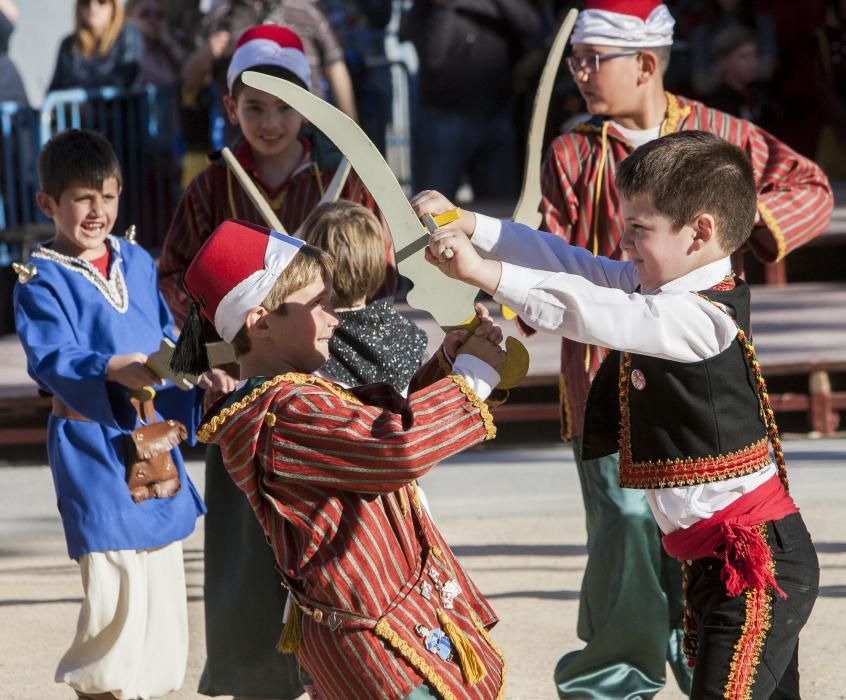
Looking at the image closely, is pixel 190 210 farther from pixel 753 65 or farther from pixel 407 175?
pixel 407 175

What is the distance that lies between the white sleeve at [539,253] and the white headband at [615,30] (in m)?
1.02

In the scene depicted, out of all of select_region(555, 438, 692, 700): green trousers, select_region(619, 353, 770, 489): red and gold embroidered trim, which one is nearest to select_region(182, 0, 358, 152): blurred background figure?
select_region(555, 438, 692, 700): green trousers

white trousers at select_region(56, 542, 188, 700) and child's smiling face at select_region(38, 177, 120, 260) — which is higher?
child's smiling face at select_region(38, 177, 120, 260)

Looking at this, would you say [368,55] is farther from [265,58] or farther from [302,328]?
[302,328]

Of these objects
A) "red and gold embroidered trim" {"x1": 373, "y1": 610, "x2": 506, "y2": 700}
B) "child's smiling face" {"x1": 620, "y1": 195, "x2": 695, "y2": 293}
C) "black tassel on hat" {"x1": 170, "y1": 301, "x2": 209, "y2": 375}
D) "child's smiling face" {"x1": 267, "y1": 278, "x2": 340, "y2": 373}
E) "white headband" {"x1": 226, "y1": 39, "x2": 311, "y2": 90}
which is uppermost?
"white headband" {"x1": 226, "y1": 39, "x2": 311, "y2": 90}

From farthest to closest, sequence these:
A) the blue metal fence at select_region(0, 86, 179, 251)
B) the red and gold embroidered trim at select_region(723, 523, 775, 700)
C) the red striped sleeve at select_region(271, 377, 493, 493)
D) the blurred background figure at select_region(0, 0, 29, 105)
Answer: the blue metal fence at select_region(0, 86, 179, 251)
the blurred background figure at select_region(0, 0, 29, 105)
the red and gold embroidered trim at select_region(723, 523, 775, 700)
the red striped sleeve at select_region(271, 377, 493, 493)

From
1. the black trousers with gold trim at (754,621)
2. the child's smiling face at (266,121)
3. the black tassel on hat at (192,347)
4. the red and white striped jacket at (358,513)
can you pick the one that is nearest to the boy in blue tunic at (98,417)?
the child's smiling face at (266,121)

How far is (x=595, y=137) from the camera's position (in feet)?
13.4

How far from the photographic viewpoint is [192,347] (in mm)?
2910

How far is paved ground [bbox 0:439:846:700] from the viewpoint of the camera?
4613 millimetres

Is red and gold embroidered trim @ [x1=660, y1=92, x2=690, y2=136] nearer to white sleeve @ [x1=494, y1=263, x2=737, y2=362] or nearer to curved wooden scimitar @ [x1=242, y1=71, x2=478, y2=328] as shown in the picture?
white sleeve @ [x1=494, y1=263, x2=737, y2=362]

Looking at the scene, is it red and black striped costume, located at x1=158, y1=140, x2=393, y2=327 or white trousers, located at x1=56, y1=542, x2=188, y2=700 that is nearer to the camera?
white trousers, located at x1=56, y1=542, x2=188, y2=700

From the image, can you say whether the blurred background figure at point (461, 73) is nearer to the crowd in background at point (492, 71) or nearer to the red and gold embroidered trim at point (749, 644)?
the crowd in background at point (492, 71)

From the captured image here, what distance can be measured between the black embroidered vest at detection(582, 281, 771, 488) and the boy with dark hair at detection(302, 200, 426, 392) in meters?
0.68
